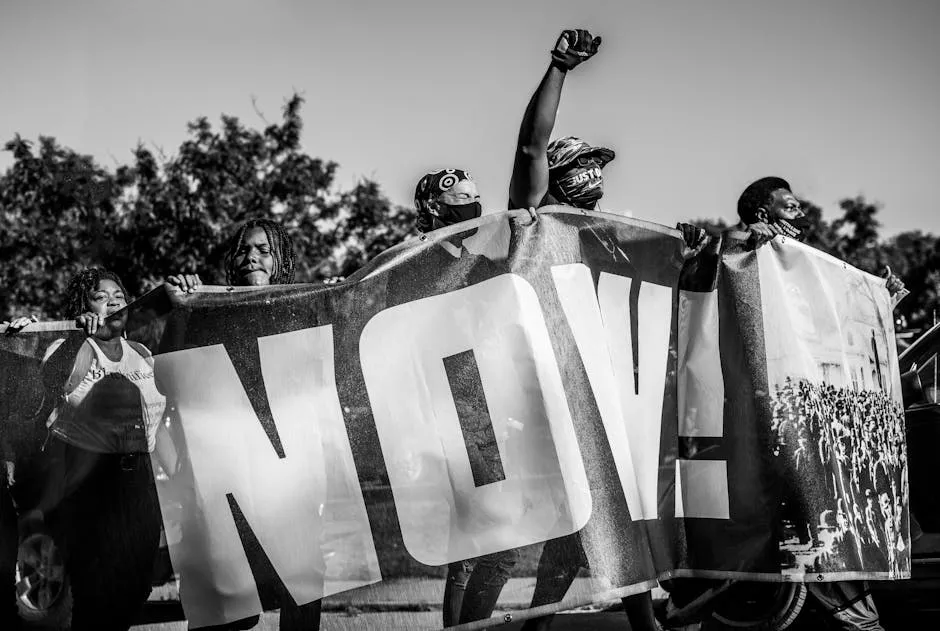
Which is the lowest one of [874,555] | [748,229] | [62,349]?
[874,555]

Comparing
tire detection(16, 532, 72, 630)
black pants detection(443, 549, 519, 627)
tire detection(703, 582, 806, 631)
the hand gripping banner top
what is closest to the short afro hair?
the hand gripping banner top

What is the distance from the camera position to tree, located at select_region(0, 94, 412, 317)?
16.3 meters

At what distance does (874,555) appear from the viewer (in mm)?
3953

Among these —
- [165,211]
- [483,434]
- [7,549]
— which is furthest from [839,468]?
[165,211]

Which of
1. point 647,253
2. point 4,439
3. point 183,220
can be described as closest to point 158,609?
point 4,439

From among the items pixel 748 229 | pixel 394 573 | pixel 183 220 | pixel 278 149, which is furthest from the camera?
pixel 278 149

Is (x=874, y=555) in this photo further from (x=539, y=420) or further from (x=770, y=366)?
(x=539, y=420)

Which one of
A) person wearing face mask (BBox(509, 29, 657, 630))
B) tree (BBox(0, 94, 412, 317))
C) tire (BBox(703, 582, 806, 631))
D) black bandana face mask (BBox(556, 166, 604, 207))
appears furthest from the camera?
tree (BBox(0, 94, 412, 317))

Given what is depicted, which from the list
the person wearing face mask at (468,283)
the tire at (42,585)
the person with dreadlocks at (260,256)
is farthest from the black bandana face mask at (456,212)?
the tire at (42,585)

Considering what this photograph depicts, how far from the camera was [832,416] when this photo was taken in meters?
3.98

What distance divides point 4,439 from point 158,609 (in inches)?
37.0

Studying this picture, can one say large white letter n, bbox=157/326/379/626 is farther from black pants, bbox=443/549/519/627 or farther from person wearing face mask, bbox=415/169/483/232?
person wearing face mask, bbox=415/169/483/232

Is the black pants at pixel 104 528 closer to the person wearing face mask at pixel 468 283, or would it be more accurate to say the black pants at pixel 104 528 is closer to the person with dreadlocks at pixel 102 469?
the person with dreadlocks at pixel 102 469

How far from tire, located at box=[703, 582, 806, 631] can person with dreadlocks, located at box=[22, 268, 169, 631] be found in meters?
2.39
